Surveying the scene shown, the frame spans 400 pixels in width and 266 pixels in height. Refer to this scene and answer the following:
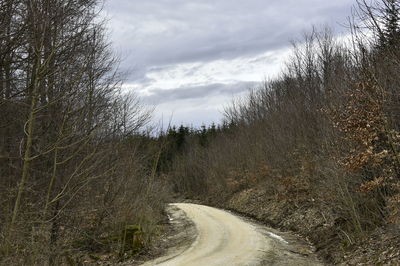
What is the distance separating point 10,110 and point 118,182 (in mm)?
6065

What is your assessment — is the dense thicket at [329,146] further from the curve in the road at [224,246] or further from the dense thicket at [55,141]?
the dense thicket at [55,141]

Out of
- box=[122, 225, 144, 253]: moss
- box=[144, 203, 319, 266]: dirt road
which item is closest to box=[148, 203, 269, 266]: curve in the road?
box=[144, 203, 319, 266]: dirt road

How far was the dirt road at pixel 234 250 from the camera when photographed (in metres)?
12.3

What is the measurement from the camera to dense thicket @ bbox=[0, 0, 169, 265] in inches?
346

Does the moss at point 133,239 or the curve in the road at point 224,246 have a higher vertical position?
the moss at point 133,239

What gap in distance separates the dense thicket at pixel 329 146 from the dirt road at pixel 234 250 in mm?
1723

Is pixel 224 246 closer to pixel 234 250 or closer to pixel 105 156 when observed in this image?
pixel 234 250

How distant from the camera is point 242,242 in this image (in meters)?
15.3

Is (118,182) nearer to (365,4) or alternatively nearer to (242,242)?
(242,242)

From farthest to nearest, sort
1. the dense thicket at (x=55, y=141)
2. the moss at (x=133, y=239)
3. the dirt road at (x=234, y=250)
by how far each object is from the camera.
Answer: the moss at (x=133, y=239) < the dirt road at (x=234, y=250) < the dense thicket at (x=55, y=141)

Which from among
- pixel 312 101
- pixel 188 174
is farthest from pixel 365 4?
pixel 188 174

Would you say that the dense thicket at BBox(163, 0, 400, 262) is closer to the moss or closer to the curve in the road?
the curve in the road

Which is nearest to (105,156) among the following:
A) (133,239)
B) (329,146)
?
(133,239)

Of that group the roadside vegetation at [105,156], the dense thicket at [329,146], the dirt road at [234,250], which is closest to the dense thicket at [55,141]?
the roadside vegetation at [105,156]
